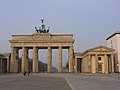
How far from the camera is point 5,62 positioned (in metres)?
113

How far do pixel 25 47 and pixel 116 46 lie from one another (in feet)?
119

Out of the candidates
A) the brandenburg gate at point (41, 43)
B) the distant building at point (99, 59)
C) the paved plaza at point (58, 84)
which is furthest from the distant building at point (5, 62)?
the paved plaza at point (58, 84)

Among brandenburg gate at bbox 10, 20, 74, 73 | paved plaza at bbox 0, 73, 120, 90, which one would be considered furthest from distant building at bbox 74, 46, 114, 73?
paved plaza at bbox 0, 73, 120, 90

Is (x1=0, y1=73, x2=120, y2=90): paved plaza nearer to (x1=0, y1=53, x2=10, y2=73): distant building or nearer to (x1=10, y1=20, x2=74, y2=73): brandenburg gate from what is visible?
(x1=10, y1=20, x2=74, y2=73): brandenburg gate

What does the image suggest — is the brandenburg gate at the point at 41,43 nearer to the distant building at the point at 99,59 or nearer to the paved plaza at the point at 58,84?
the distant building at the point at 99,59

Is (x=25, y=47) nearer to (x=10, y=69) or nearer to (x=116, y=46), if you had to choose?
(x=10, y=69)

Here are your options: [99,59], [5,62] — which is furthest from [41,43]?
[99,59]

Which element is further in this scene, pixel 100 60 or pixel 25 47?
pixel 100 60

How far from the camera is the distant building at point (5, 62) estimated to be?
106094 mm

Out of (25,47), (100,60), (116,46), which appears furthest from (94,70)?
(25,47)

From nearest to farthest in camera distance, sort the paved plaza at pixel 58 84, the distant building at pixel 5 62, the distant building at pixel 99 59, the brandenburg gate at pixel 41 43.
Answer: the paved plaza at pixel 58 84 < the brandenburg gate at pixel 41 43 < the distant building at pixel 99 59 < the distant building at pixel 5 62

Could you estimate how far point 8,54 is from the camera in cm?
10669

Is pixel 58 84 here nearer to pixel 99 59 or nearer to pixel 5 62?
pixel 99 59

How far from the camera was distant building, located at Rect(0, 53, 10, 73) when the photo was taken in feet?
348
